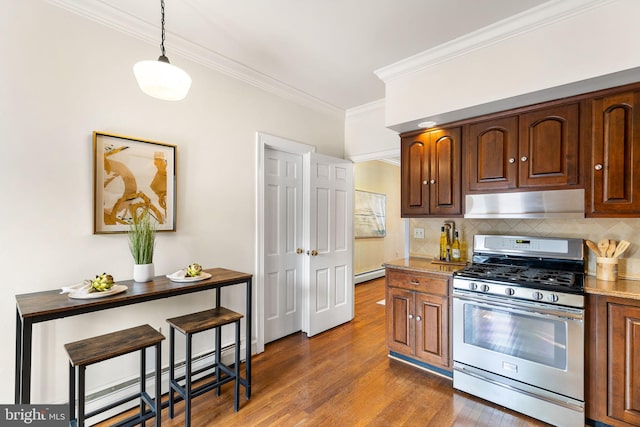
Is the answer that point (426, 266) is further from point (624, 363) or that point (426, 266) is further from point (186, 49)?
point (186, 49)

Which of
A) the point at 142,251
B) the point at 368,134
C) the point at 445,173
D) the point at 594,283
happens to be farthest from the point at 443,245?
the point at 142,251

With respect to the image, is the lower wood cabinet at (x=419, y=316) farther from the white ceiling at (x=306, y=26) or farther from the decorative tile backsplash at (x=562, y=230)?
the white ceiling at (x=306, y=26)

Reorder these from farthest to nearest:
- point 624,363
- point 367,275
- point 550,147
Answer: point 367,275 → point 550,147 → point 624,363

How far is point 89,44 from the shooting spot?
2004 mm

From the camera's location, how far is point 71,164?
1.94 m

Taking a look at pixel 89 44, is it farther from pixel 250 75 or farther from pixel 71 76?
pixel 250 75

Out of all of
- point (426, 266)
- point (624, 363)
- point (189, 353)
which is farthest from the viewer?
point (426, 266)

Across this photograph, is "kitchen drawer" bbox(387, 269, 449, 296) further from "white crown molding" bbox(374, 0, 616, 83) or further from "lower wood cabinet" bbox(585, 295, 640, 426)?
"white crown molding" bbox(374, 0, 616, 83)

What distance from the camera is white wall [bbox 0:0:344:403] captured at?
1754mm

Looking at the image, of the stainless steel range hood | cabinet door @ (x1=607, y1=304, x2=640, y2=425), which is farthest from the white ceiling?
cabinet door @ (x1=607, y1=304, x2=640, y2=425)

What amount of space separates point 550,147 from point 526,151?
0.15 m

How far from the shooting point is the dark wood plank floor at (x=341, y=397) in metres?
2.06

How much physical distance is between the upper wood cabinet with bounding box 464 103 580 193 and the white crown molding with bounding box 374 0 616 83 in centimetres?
59

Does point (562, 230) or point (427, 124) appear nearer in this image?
point (562, 230)
